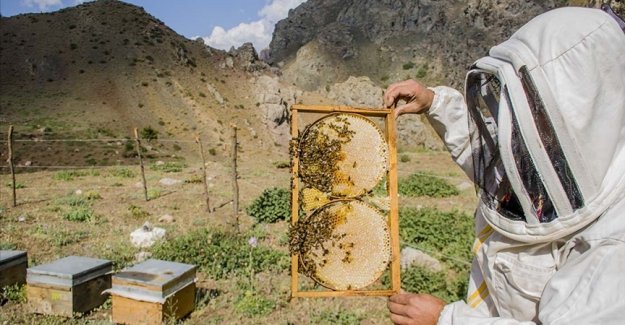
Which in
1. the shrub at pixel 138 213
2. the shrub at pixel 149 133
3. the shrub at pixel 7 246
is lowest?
the shrub at pixel 7 246

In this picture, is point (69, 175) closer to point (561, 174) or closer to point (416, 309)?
point (416, 309)

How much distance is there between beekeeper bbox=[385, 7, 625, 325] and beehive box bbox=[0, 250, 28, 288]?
613 cm

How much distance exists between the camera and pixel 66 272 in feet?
18.0

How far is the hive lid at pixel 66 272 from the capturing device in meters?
5.45

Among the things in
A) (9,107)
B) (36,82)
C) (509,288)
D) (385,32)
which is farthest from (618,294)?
(385,32)

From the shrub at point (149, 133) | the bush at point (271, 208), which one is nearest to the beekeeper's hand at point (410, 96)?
the bush at point (271, 208)

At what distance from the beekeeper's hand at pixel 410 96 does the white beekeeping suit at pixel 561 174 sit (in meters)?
0.72

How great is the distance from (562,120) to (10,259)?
6978 millimetres

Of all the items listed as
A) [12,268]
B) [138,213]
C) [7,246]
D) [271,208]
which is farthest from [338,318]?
[138,213]

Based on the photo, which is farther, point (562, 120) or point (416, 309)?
point (416, 309)

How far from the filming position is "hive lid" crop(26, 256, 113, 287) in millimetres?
5453

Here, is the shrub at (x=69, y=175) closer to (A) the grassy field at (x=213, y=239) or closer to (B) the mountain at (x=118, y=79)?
(A) the grassy field at (x=213, y=239)

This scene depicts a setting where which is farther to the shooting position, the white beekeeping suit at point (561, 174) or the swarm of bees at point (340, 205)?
the swarm of bees at point (340, 205)

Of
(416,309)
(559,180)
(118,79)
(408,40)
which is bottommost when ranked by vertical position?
(416,309)
